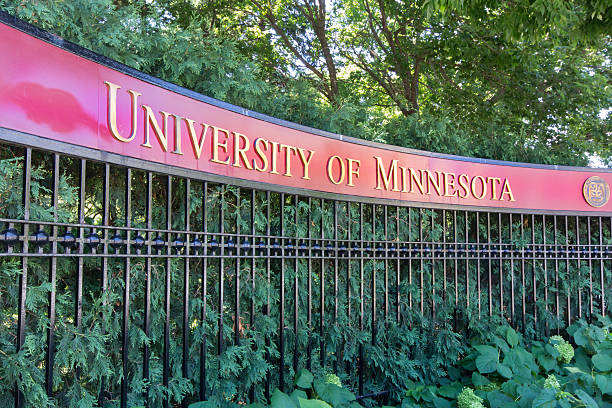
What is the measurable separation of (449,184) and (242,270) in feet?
8.31

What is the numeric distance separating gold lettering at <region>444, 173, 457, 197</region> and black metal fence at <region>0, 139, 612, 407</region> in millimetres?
232

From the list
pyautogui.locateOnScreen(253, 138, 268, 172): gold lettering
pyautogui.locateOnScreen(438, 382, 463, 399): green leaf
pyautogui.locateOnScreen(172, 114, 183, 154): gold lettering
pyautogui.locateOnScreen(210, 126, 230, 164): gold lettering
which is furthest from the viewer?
pyautogui.locateOnScreen(438, 382, 463, 399): green leaf

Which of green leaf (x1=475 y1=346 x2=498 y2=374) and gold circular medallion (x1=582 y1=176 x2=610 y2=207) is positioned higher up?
gold circular medallion (x1=582 y1=176 x2=610 y2=207)

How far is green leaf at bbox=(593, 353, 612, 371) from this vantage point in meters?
4.49

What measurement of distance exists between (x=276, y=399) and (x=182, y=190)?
1.55 m

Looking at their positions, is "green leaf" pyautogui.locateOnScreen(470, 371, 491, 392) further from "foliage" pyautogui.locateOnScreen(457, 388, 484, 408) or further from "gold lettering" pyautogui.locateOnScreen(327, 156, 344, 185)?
"gold lettering" pyautogui.locateOnScreen(327, 156, 344, 185)

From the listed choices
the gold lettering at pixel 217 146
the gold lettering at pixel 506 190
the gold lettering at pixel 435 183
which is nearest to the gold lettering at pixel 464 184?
the gold lettering at pixel 435 183

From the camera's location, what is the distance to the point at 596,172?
A: 619 cm

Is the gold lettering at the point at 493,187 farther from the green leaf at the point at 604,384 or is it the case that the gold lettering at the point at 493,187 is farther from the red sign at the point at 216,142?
the green leaf at the point at 604,384

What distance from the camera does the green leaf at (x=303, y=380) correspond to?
3.51m

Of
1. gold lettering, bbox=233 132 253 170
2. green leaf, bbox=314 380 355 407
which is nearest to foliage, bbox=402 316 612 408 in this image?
green leaf, bbox=314 380 355 407

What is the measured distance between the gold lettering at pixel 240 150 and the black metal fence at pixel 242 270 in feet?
0.68

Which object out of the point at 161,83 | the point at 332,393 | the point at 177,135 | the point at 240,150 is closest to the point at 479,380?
the point at 332,393

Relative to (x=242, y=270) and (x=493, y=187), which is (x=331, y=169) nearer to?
(x=242, y=270)
